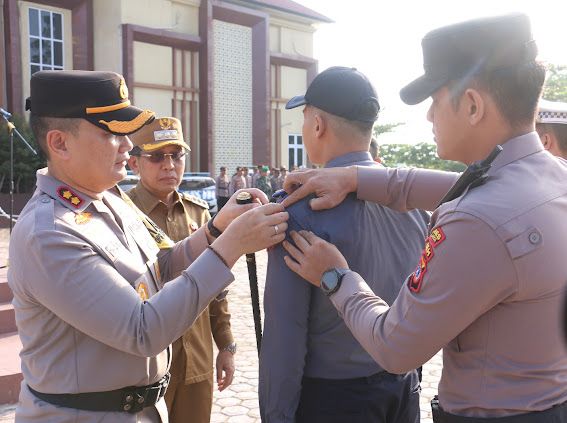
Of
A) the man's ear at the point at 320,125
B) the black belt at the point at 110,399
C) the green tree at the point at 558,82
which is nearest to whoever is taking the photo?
the black belt at the point at 110,399

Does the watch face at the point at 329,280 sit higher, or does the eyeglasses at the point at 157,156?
the eyeglasses at the point at 157,156

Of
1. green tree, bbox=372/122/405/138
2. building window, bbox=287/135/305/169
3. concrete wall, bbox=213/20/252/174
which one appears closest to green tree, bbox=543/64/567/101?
green tree, bbox=372/122/405/138

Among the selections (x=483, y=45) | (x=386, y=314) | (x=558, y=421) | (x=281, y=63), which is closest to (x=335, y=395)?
(x=386, y=314)

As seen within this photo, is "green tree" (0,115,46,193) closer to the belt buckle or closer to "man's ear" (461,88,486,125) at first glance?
the belt buckle

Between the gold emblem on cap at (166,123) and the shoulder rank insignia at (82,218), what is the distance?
1.57 m

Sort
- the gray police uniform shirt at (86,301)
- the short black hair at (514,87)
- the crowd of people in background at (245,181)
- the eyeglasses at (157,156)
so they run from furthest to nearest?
the crowd of people in background at (245,181)
the eyeglasses at (157,156)
the gray police uniform shirt at (86,301)
the short black hair at (514,87)

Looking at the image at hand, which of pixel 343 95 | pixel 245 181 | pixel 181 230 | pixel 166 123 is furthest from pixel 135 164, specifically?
pixel 245 181

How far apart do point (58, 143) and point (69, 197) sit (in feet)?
0.63

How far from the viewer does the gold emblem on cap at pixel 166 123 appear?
11.4ft

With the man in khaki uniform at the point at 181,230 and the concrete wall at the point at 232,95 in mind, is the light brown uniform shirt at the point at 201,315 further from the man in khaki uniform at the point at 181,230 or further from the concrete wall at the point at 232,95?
the concrete wall at the point at 232,95

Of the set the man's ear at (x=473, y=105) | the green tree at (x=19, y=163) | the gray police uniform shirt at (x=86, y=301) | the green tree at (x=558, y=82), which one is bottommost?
the gray police uniform shirt at (x=86, y=301)

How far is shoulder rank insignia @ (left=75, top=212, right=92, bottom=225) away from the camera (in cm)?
189

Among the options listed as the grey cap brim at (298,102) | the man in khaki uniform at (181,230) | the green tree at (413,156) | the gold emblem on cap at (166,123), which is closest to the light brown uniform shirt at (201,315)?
the man in khaki uniform at (181,230)

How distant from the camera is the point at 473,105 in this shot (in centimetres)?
156
